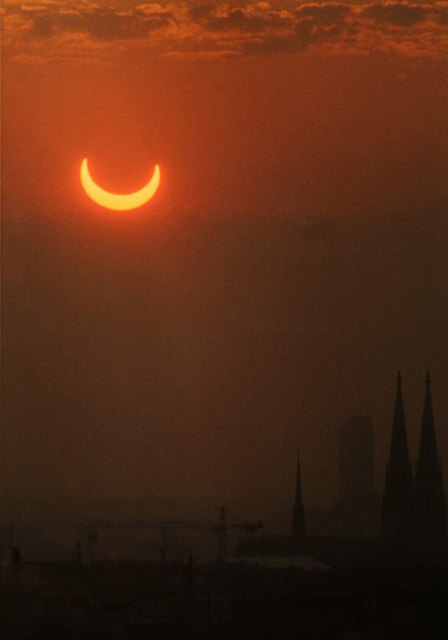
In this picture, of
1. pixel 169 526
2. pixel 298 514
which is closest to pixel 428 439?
pixel 298 514

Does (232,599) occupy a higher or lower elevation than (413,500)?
lower

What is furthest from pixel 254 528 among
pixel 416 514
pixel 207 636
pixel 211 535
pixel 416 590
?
pixel 416 514

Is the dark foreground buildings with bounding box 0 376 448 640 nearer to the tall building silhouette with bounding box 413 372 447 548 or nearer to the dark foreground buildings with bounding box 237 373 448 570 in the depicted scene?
the dark foreground buildings with bounding box 237 373 448 570

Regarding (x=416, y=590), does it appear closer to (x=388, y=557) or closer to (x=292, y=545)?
(x=388, y=557)

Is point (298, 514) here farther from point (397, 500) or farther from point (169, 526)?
point (397, 500)

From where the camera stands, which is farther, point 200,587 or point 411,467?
point 411,467
